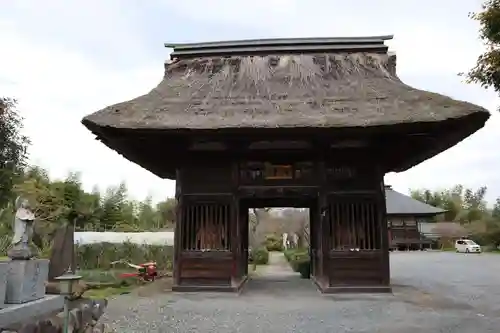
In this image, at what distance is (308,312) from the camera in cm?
673

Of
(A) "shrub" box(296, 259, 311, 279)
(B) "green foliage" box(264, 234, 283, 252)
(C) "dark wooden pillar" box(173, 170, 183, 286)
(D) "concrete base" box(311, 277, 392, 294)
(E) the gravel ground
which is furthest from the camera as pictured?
(B) "green foliage" box(264, 234, 283, 252)

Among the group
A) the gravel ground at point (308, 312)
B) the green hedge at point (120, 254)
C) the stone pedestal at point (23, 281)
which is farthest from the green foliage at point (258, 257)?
the stone pedestal at point (23, 281)

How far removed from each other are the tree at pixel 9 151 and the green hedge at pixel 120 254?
6.64 meters

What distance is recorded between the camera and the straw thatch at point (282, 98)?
7.80 m

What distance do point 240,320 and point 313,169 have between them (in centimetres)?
375

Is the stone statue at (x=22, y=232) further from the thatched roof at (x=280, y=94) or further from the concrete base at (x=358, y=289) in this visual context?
the concrete base at (x=358, y=289)

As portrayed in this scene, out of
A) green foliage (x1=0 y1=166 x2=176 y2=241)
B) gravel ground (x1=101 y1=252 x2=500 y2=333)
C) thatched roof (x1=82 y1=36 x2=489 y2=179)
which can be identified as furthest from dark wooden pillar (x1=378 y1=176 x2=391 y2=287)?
green foliage (x1=0 y1=166 x2=176 y2=241)

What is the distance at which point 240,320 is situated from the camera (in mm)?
6156

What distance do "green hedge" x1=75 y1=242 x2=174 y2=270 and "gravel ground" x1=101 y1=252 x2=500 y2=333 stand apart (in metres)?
7.04

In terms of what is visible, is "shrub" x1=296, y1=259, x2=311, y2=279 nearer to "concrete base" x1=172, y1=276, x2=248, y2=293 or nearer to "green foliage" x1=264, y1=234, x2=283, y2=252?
"concrete base" x1=172, y1=276, x2=248, y2=293

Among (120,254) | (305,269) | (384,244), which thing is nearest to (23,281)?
(384,244)

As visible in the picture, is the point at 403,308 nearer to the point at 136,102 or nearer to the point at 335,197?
the point at 335,197

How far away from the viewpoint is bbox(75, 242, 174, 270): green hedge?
51.2 feet

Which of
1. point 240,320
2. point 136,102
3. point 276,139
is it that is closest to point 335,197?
point 276,139
